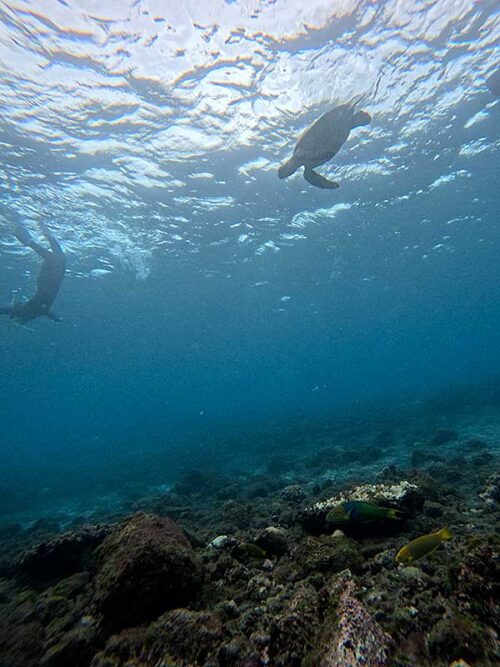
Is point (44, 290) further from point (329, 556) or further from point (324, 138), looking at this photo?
point (329, 556)

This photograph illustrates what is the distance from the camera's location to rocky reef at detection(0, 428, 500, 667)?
2.22m

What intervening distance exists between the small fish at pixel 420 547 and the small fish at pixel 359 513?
3.09 feet

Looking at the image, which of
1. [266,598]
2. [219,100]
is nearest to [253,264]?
[219,100]

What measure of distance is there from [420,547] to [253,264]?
2701 cm

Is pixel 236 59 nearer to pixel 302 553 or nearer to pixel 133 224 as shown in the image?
pixel 133 224

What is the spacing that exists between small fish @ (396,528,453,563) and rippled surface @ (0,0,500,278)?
42.3ft

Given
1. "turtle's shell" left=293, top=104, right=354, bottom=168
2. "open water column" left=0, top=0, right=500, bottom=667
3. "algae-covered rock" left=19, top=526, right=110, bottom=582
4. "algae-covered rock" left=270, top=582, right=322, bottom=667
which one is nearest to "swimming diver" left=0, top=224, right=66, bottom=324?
"open water column" left=0, top=0, right=500, bottom=667

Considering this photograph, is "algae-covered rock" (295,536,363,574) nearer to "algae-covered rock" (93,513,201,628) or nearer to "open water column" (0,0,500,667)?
"open water column" (0,0,500,667)

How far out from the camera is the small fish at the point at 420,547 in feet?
10.5

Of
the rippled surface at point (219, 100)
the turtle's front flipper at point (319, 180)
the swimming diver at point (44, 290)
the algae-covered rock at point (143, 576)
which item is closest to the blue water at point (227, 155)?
the rippled surface at point (219, 100)

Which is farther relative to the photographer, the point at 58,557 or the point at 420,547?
the point at 58,557

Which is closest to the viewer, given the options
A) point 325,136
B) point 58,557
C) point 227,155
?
point 58,557

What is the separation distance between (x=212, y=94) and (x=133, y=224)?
411 inches

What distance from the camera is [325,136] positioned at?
759 cm
